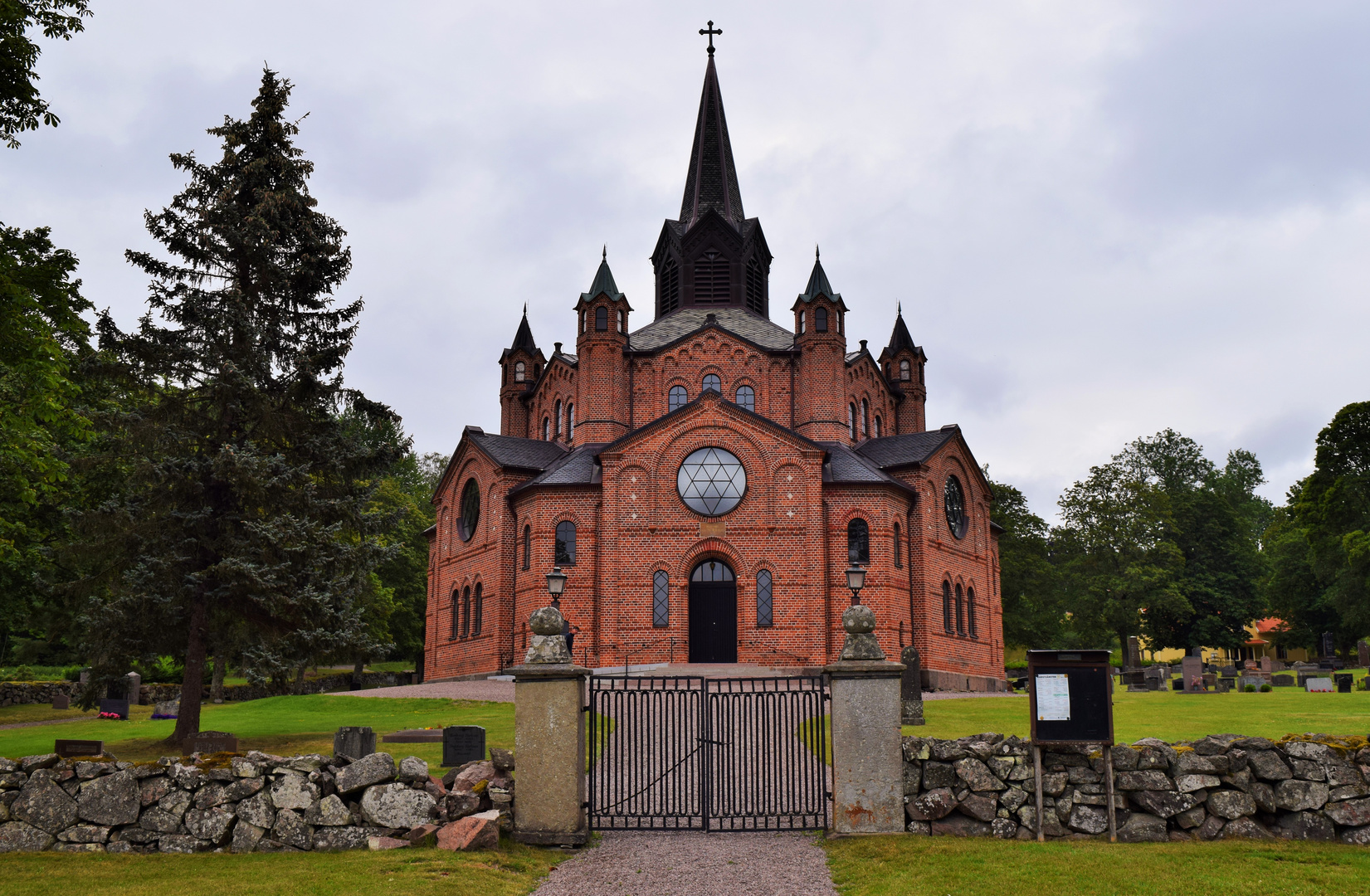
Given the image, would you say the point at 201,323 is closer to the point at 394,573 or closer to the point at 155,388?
the point at 155,388

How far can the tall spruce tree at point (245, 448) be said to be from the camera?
1772cm

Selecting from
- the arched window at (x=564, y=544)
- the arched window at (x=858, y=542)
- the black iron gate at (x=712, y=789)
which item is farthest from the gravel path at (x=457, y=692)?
the black iron gate at (x=712, y=789)

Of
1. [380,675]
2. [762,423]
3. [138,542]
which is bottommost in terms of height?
[380,675]

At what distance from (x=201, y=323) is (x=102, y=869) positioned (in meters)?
11.5

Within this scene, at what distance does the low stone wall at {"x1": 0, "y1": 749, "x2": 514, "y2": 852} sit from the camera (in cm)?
1038

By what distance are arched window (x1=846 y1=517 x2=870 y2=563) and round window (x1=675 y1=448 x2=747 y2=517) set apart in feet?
12.0

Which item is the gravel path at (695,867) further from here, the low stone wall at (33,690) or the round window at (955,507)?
the low stone wall at (33,690)

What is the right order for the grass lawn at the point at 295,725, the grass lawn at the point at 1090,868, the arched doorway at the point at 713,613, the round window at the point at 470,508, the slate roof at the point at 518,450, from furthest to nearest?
1. the round window at the point at 470,508
2. the slate roof at the point at 518,450
3. the arched doorway at the point at 713,613
4. the grass lawn at the point at 295,725
5. the grass lawn at the point at 1090,868

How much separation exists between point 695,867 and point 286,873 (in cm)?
371

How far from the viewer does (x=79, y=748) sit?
1220 cm

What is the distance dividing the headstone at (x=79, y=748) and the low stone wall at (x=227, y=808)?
129 centimetres

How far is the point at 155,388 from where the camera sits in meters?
18.8

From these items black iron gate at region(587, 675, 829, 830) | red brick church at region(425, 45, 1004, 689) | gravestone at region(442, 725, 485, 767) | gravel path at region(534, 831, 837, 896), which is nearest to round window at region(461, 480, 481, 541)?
red brick church at region(425, 45, 1004, 689)

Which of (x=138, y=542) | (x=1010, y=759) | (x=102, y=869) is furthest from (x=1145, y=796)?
(x=138, y=542)
